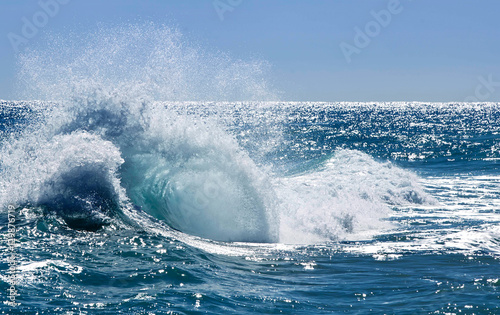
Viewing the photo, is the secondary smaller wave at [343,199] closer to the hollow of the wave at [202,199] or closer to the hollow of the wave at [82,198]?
the hollow of the wave at [202,199]

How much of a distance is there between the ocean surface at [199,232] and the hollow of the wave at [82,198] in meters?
0.03

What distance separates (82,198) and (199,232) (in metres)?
2.90

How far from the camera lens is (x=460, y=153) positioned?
38.3 metres

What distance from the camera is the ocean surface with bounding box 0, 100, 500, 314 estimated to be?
276 inches

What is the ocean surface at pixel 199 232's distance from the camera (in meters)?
7.02

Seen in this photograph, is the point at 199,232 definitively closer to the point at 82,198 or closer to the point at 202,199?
the point at 202,199

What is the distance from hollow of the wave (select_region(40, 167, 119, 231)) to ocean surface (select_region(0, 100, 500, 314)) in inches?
1.3

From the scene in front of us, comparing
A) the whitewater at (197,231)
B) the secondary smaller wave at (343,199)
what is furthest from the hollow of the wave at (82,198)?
the secondary smaller wave at (343,199)

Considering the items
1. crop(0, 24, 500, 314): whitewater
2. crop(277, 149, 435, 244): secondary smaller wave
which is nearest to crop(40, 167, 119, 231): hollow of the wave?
crop(0, 24, 500, 314): whitewater

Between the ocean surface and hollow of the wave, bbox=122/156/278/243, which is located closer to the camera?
the ocean surface

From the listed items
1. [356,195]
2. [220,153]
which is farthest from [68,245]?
[356,195]

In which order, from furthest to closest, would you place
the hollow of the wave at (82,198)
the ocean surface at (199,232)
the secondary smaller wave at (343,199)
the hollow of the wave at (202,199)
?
the secondary smaller wave at (343,199)
the hollow of the wave at (202,199)
the hollow of the wave at (82,198)
the ocean surface at (199,232)

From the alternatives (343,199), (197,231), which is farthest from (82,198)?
(343,199)

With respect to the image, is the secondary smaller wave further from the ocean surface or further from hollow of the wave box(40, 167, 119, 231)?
hollow of the wave box(40, 167, 119, 231)
